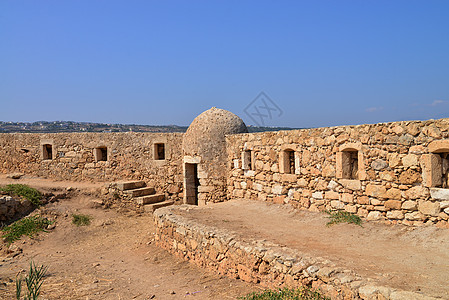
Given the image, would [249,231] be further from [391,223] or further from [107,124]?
[107,124]

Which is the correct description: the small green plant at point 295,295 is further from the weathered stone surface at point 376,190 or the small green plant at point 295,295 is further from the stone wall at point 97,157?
the stone wall at point 97,157

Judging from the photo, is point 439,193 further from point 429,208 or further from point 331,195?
point 331,195

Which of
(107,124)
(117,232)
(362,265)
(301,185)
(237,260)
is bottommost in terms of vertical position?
(117,232)

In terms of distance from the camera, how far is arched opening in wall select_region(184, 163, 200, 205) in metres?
12.2

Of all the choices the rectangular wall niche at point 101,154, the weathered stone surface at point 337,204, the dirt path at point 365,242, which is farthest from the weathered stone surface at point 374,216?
the rectangular wall niche at point 101,154

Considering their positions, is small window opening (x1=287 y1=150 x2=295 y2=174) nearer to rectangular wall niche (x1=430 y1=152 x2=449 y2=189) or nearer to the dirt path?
the dirt path

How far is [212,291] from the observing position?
5691mm

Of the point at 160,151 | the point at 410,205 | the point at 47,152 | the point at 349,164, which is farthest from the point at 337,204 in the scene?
the point at 47,152

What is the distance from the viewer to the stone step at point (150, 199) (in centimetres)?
1246

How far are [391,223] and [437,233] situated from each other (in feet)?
2.77

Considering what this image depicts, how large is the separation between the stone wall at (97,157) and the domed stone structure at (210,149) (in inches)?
53.6

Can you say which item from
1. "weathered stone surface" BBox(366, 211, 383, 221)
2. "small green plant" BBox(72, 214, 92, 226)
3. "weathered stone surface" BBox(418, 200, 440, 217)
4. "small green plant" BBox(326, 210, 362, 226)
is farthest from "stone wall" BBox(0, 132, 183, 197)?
"weathered stone surface" BBox(418, 200, 440, 217)

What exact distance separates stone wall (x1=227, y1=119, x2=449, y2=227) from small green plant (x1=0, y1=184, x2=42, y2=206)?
722cm

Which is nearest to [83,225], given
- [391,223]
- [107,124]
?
[391,223]
